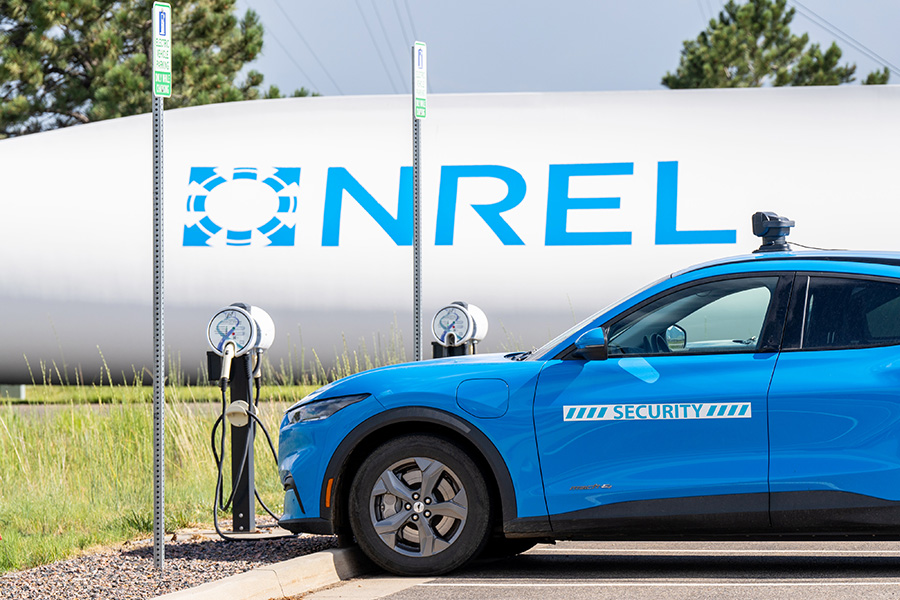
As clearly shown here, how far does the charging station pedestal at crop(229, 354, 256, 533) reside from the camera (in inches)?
316

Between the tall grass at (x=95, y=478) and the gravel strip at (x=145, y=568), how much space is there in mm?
324

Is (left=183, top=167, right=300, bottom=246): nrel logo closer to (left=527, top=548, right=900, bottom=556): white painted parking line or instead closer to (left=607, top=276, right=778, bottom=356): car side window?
(left=527, top=548, right=900, bottom=556): white painted parking line

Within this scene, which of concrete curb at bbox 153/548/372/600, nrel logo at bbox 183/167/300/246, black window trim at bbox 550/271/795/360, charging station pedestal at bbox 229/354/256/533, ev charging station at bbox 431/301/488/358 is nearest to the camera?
concrete curb at bbox 153/548/372/600

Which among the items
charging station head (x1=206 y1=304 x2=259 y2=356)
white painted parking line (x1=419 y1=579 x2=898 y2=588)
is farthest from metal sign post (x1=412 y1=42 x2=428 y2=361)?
white painted parking line (x1=419 y1=579 x2=898 y2=588)

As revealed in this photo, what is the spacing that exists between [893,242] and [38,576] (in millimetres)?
9751

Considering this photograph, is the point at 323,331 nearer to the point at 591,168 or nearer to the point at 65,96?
the point at 591,168

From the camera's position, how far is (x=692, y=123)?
47.2ft

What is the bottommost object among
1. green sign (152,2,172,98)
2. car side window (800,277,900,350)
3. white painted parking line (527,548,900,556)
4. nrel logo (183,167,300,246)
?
white painted parking line (527,548,900,556)

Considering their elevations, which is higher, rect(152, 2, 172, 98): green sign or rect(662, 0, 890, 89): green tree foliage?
rect(662, 0, 890, 89): green tree foliage

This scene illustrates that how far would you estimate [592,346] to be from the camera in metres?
6.61

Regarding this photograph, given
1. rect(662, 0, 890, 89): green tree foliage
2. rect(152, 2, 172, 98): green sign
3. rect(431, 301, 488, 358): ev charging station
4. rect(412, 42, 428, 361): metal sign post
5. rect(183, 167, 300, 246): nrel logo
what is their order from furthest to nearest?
rect(662, 0, 890, 89): green tree foliage < rect(183, 167, 300, 246): nrel logo < rect(431, 301, 488, 358): ev charging station < rect(412, 42, 428, 361): metal sign post < rect(152, 2, 172, 98): green sign

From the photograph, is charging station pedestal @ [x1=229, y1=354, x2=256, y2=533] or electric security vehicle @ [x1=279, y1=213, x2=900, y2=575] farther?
charging station pedestal @ [x1=229, y1=354, x2=256, y2=533]

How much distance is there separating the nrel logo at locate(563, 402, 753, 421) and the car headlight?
120cm

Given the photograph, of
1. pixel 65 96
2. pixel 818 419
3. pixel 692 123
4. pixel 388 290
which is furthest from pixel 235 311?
pixel 65 96
